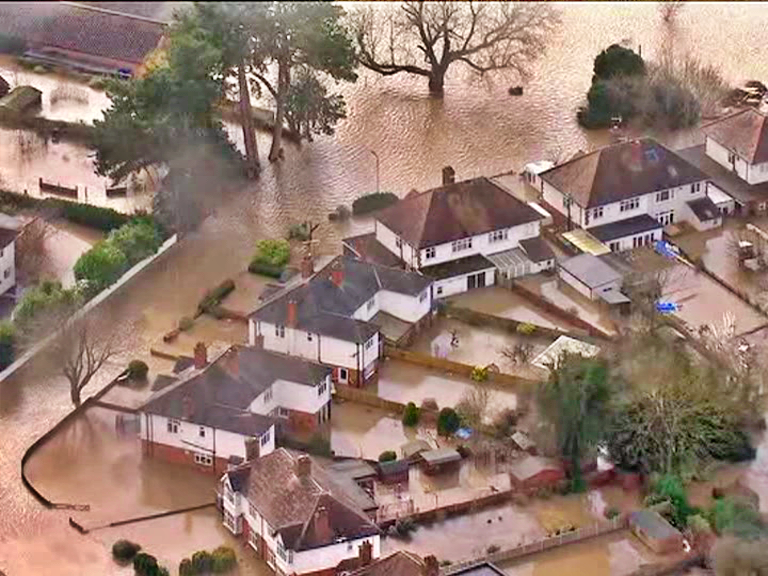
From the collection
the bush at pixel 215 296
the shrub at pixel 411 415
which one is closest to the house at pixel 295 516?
the shrub at pixel 411 415

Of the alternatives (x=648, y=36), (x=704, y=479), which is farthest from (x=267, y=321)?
(x=648, y=36)

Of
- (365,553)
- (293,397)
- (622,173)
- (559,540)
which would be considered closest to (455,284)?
(622,173)

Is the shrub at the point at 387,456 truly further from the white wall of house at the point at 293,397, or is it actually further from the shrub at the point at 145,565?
the shrub at the point at 145,565

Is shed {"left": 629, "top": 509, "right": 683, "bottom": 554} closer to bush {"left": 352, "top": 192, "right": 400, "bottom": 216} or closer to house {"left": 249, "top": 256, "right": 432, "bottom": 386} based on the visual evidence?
house {"left": 249, "top": 256, "right": 432, "bottom": 386}

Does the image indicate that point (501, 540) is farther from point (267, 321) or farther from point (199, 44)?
point (199, 44)

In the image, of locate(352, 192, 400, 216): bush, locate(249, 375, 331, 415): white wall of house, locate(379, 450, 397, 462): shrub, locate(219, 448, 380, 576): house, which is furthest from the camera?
locate(352, 192, 400, 216): bush

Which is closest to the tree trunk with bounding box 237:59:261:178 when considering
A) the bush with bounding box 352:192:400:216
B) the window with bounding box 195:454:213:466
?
the bush with bounding box 352:192:400:216
